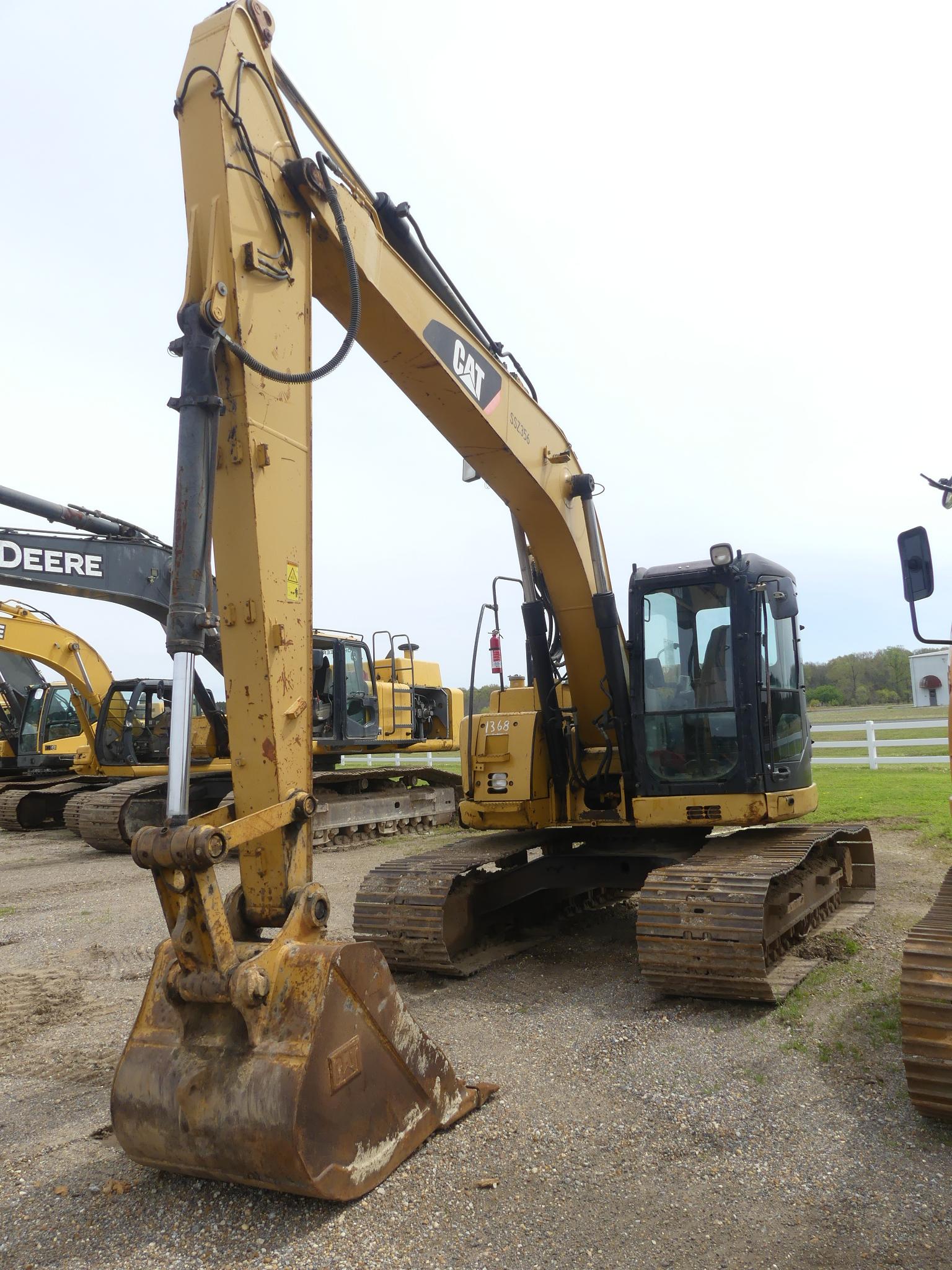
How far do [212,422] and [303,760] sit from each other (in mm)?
1404

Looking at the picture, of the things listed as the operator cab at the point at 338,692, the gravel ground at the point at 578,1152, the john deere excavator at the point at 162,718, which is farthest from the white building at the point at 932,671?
the operator cab at the point at 338,692

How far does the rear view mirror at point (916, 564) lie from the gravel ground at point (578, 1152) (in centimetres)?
216

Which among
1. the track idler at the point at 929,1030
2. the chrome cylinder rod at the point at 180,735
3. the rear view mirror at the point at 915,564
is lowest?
the track idler at the point at 929,1030

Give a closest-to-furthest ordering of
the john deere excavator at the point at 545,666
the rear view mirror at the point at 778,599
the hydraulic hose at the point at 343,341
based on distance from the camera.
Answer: the hydraulic hose at the point at 343,341, the john deere excavator at the point at 545,666, the rear view mirror at the point at 778,599

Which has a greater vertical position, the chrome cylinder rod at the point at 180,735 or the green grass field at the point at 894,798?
the chrome cylinder rod at the point at 180,735

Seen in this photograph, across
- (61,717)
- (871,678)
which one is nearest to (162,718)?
(61,717)

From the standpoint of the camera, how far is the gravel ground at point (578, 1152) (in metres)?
3.18

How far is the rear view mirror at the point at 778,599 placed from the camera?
266 inches

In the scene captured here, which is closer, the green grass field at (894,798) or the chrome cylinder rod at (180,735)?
the chrome cylinder rod at (180,735)

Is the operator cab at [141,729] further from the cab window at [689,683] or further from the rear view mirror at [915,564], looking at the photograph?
the rear view mirror at [915,564]

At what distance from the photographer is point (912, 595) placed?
4.37 meters

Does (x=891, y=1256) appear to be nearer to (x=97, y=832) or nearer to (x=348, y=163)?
(x=348, y=163)

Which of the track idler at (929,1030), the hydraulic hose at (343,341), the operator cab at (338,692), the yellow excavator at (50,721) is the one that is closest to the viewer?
the track idler at (929,1030)

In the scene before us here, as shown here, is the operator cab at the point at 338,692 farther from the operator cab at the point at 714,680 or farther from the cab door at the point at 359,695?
the operator cab at the point at 714,680
